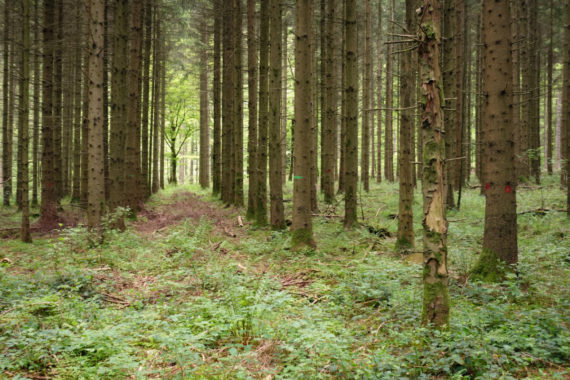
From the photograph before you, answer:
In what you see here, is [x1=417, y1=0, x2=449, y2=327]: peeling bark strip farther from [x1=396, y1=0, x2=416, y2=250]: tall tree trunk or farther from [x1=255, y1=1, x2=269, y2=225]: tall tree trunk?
[x1=255, y1=1, x2=269, y2=225]: tall tree trunk

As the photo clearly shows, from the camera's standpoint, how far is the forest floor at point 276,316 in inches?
152

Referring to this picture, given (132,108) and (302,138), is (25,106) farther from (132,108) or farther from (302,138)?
(302,138)

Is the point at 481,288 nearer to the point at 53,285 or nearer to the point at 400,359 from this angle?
the point at 400,359

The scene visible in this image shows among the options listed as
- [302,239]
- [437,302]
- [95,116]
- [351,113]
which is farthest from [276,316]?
[95,116]

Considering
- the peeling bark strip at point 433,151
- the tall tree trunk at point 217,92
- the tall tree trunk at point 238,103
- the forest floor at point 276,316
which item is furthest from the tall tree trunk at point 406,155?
the tall tree trunk at point 217,92

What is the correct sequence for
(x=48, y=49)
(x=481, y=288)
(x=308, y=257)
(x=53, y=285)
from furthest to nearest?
(x=48, y=49), (x=308, y=257), (x=53, y=285), (x=481, y=288)

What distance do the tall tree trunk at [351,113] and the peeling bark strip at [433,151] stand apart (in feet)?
21.5

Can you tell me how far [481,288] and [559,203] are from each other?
10.1 metres

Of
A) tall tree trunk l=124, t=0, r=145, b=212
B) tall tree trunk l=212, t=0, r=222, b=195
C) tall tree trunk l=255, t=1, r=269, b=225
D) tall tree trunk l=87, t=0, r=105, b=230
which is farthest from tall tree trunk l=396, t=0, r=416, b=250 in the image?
tall tree trunk l=212, t=0, r=222, b=195

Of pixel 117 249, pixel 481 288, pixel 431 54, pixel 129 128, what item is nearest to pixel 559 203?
pixel 481 288

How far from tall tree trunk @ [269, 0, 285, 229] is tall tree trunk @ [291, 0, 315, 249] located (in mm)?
1644

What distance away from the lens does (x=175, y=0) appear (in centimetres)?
1989

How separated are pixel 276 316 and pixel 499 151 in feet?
16.1

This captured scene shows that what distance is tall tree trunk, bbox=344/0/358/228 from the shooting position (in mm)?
10820
